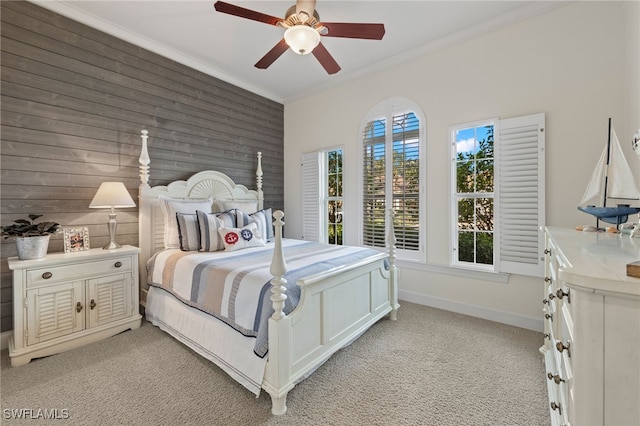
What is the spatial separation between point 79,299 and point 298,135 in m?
3.39

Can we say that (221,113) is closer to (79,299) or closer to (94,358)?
(79,299)

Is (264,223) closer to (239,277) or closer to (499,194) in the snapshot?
(239,277)

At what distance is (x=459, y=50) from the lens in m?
2.96

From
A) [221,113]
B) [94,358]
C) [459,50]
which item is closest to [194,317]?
[94,358]

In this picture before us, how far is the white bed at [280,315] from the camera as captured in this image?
1.62m

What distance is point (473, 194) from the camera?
2963 millimetres

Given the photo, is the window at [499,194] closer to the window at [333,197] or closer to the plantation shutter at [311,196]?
the window at [333,197]

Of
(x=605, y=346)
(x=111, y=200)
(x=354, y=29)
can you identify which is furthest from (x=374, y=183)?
(x=605, y=346)

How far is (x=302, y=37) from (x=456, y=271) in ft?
8.88

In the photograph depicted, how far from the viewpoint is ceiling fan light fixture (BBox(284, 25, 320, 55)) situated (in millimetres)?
1915

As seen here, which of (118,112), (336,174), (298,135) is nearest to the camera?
(118,112)

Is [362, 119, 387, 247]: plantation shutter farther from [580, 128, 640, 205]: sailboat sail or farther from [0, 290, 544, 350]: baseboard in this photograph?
[580, 128, 640, 205]: sailboat sail

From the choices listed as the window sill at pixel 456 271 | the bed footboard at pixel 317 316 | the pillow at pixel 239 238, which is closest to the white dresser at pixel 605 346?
the bed footboard at pixel 317 316

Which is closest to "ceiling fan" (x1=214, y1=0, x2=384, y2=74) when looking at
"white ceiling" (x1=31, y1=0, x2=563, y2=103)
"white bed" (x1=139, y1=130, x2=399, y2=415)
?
"white ceiling" (x1=31, y1=0, x2=563, y2=103)
